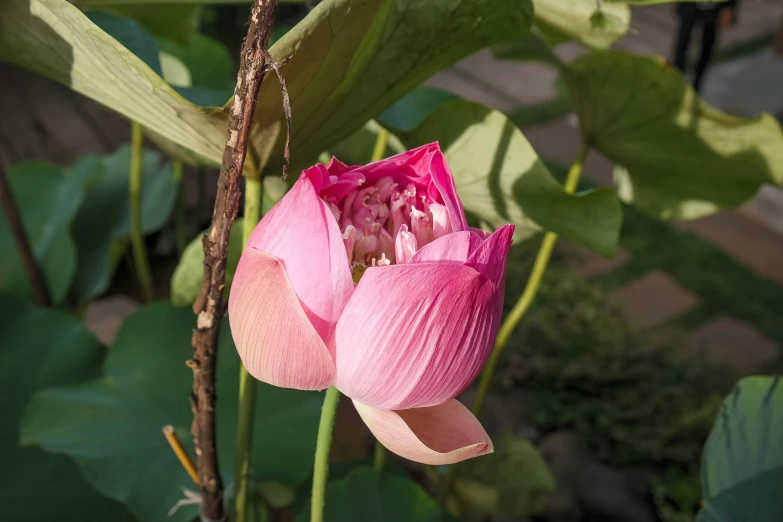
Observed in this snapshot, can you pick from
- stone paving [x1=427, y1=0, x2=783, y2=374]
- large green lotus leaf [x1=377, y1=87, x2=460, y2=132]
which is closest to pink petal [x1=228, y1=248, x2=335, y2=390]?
large green lotus leaf [x1=377, y1=87, x2=460, y2=132]

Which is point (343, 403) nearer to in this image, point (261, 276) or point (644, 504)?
point (644, 504)

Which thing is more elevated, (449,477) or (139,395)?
(139,395)

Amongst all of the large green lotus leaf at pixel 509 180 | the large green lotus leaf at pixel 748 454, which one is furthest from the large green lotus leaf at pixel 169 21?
the large green lotus leaf at pixel 748 454

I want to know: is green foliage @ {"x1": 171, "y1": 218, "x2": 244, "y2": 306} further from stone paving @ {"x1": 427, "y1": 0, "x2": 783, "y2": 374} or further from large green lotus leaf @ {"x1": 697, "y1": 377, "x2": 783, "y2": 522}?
stone paving @ {"x1": 427, "y1": 0, "x2": 783, "y2": 374}

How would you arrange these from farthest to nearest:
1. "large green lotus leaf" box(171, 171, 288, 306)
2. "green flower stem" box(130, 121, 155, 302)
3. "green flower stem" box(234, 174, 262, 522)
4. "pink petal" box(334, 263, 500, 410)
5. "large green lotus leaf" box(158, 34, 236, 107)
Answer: "large green lotus leaf" box(158, 34, 236, 107) < "green flower stem" box(130, 121, 155, 302) < "large green lotus leaf" box(171, 171, 288, 306) < "green flower stem" box(234, 174, 262, 522) < "pink petal" box(334, 263, 500, 410)

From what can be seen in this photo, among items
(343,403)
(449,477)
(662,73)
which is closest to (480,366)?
(662,73)
